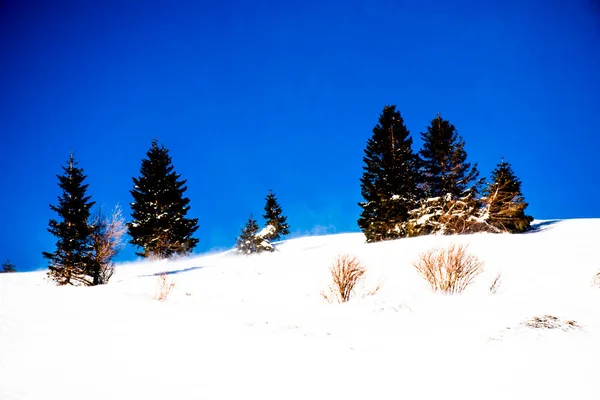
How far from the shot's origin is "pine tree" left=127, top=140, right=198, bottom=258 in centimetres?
2081

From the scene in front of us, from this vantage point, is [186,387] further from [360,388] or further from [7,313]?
[7,313]

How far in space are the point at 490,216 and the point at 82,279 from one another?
19.4m

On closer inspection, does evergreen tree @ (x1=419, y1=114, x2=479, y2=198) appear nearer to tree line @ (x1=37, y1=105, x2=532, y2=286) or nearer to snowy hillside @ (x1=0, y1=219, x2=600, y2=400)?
tree line @ (x1=37, y1=105, x2=532, y2=286)

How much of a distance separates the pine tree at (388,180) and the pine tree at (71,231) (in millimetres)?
17316

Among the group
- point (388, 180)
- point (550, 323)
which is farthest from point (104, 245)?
point (388, 180)

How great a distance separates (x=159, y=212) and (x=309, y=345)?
71.7 ft

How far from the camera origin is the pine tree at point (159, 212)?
20812 millimetres

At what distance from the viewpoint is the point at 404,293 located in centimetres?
627

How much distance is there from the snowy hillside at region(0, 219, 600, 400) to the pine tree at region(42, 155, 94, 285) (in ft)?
16.9

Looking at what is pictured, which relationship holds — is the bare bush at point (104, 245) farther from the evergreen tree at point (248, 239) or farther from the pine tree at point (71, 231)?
the evergreen tree at point (248, 239)

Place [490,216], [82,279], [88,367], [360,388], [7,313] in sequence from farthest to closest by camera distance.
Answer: [490,216] → [82,279] → [7,313] → [88,367] → [360,388]

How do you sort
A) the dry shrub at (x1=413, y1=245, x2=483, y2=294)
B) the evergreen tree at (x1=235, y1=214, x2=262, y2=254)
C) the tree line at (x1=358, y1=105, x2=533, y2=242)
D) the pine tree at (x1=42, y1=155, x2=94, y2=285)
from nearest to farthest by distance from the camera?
the dry shrub at (x1=413, y1=245, x2=483, y2=294) < the pine tree at (x1=42, y1=155, x2=94, y2=285) < the tree line at (x1=358, y1=105, x2=533, y2=242) < the evergreen tree at (x1=235, y1=214, x2=262, y2=254)

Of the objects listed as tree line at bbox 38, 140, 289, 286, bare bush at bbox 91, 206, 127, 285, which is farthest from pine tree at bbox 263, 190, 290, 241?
bare bush at bbox 91, 206, 127, 285

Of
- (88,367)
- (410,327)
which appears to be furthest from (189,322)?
(410,327)
